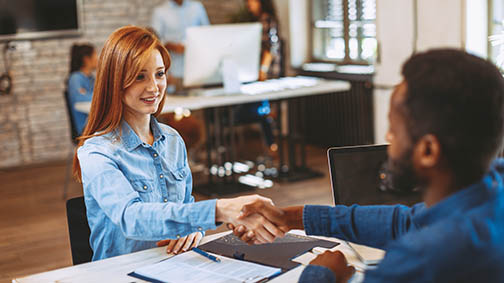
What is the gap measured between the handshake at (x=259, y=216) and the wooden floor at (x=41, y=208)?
222cm

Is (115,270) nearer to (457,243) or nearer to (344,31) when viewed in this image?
(457,243)

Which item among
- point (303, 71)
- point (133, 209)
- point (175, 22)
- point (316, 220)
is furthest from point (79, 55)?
point (316, 220)

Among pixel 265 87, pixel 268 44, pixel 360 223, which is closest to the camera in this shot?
pixel 360 223

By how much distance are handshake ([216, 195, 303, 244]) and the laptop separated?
194 mm

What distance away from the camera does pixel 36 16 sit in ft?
19.8

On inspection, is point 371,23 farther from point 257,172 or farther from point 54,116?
point 54,116

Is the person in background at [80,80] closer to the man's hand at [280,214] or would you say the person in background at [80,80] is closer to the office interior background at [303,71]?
the office interior background at [303,71]

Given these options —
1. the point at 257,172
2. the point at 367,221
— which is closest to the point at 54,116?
the point at 257,172

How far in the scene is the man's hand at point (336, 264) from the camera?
136 cm

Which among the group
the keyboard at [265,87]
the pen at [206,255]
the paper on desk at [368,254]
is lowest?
the paper on desk at [368,254]

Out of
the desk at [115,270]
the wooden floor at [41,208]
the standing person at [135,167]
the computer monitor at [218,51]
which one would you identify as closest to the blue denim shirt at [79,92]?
the wooden floor at [41,208]

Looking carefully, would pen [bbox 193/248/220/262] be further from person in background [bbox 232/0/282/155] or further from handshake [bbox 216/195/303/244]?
person in background [bbox 232/0/282/155]

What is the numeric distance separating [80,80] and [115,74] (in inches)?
123

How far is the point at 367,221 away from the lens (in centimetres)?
142
